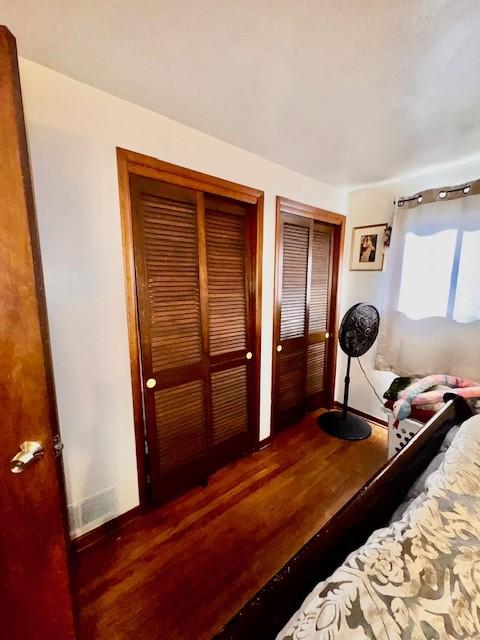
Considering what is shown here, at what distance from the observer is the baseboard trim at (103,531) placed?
4.37 ft

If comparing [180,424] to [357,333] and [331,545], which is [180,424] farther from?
[357,333]

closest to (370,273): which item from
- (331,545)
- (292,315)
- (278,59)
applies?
(292,315)

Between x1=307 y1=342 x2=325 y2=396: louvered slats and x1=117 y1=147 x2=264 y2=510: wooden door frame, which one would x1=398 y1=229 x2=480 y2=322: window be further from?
x1=117 y1=147 x2=264 y2=510: wooden door frame

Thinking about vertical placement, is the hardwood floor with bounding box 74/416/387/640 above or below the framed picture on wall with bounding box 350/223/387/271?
below

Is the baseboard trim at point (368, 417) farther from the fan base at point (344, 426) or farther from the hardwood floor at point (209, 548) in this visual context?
the hardwood floor at point (209, 548)

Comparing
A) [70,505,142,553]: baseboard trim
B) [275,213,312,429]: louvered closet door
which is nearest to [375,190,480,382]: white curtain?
[275,213,312,429]: louvered closet door

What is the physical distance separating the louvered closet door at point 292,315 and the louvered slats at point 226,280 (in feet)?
1.33

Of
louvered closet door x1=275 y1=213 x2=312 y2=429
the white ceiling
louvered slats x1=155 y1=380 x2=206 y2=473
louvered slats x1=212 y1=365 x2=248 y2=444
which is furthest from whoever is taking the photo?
louvered closet door x1=275 y1=213 x2=312 y2=429

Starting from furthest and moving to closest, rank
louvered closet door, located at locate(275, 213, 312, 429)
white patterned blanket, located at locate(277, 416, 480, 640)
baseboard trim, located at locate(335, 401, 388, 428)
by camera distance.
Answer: baseboard trim, located at locate(335, 401, 388, 428) → louvered closet door, located at locate(275, 213, 312, 429) → white patterned blanket, located at locate(277, 416, 480, 640)

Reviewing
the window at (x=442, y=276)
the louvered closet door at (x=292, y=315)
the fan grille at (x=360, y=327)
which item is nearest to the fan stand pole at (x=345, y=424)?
the fan grille at (x=360, y=327)

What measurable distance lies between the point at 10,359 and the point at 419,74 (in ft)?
5.91

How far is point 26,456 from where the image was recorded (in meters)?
0.70

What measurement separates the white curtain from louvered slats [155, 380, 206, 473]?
172 centimetres

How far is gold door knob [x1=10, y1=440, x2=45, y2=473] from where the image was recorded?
2.27ft
